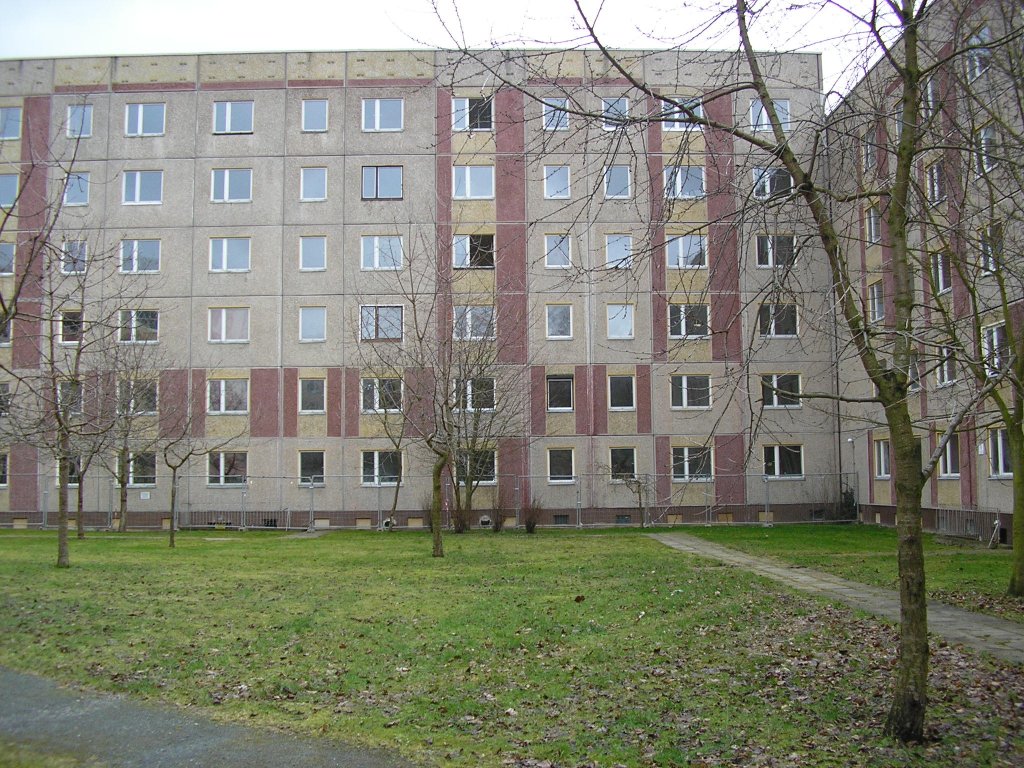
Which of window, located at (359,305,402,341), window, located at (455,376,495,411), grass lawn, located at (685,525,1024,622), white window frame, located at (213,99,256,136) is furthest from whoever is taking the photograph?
white window frame, located at (213,99,256,136)

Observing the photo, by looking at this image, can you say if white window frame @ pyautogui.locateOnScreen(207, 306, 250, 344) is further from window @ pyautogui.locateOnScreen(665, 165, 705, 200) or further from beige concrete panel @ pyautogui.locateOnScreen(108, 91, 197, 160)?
window @ pyautogui.locateOnScreen(665, 165, 705, 200)

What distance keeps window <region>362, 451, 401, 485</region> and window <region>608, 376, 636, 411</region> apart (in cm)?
956

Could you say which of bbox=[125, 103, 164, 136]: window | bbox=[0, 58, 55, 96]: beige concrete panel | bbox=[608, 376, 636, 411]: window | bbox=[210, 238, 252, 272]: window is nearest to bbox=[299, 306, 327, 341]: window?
bbox=[210, 238, 252, 272]: window

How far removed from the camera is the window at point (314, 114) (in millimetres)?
40875

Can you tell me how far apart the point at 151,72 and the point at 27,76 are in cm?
532

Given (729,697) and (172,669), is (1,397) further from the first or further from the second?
(729,697)

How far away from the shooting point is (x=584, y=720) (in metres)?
7.77

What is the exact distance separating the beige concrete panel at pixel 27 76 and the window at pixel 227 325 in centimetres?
1224

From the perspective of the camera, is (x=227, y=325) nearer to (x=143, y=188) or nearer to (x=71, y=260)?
(x=143, y=188)

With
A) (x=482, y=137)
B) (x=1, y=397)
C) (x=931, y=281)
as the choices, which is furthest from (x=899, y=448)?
(x=482, y=137)

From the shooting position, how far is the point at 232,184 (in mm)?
40719

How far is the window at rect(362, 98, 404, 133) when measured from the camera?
41.0 metres

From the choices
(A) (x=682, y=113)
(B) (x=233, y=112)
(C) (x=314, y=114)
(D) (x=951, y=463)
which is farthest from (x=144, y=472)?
(A) (x=682, y=113)

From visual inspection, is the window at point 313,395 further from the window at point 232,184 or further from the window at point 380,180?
the window at point 232,184
